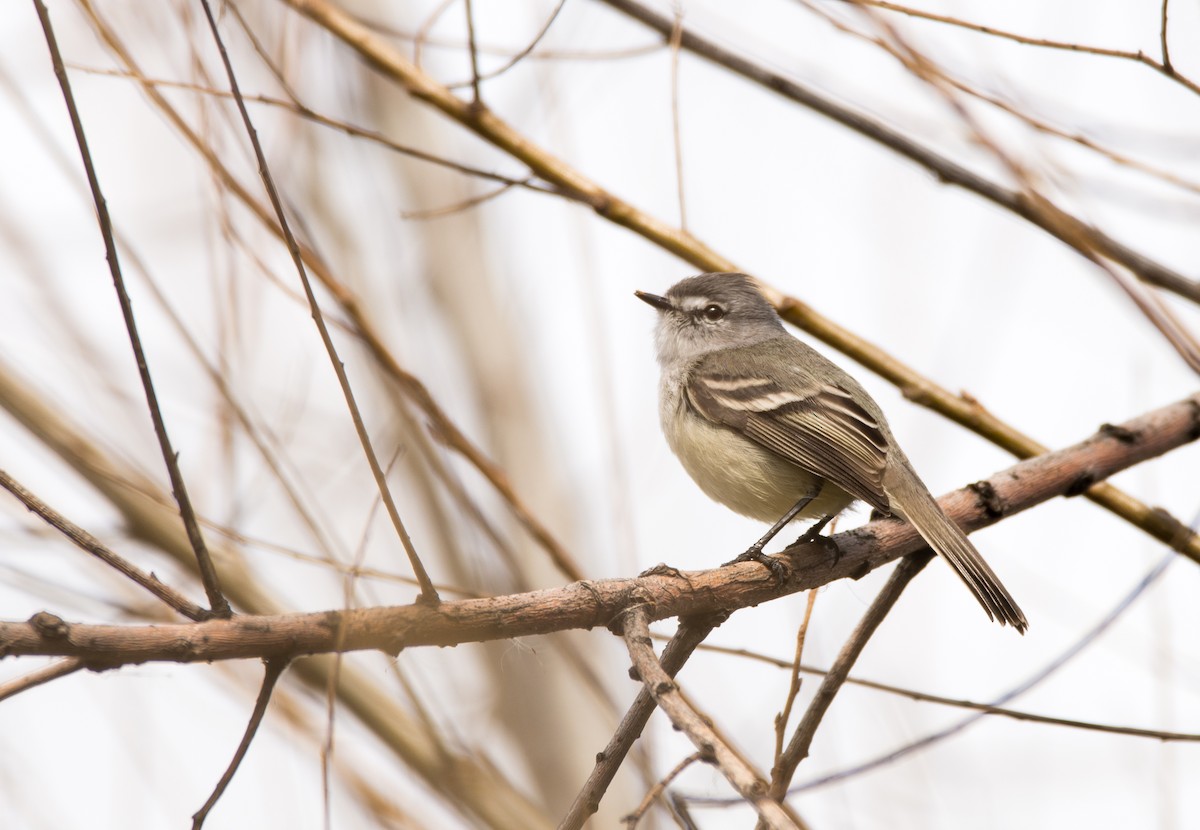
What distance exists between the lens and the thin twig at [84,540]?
1785mm

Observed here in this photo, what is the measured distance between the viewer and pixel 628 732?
238cm

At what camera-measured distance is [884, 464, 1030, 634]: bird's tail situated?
12.3 feet

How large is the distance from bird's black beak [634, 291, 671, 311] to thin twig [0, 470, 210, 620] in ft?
12.9

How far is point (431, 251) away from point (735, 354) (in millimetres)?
4968

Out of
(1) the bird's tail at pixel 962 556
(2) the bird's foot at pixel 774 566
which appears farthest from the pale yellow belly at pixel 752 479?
(2) the bird's foot at pixel 774 566

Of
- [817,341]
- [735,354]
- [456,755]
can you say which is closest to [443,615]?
[456,755]

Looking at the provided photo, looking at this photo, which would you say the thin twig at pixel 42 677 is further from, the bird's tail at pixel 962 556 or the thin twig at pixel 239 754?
the bird's tail at pixel 962 556

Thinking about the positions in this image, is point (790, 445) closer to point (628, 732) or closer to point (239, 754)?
point (628, 732)

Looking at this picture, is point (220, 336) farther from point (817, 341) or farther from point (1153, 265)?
point (1153, 265)

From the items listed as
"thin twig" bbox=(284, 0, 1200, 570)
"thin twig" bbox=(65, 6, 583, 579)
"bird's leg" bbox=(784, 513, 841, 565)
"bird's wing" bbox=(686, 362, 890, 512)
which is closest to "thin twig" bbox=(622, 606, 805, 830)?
"thin twig" bbox=(65, 6, 583, 579)

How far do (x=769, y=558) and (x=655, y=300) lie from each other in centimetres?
255

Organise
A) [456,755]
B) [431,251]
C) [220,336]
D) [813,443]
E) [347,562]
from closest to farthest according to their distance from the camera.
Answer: [347,562] → [456,755] → [220,336] → [813,443] → [431,251]

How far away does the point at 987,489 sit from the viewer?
12.6ft

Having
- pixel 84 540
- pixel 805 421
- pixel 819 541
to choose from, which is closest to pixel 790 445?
pixel 805 421
